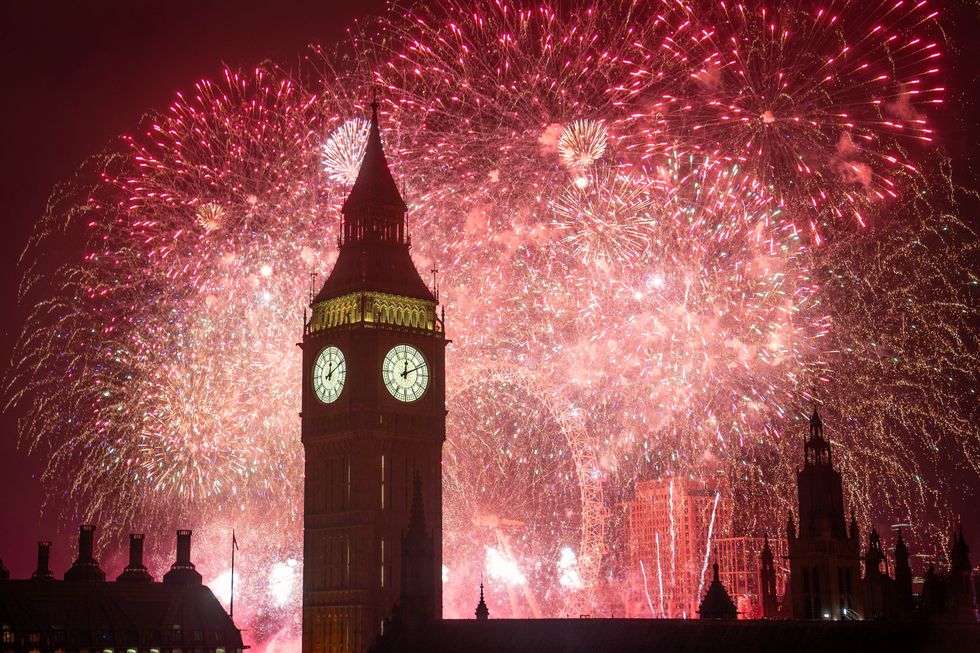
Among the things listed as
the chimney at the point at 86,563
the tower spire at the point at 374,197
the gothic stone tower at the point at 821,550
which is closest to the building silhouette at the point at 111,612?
the chimney at the point at 86,563

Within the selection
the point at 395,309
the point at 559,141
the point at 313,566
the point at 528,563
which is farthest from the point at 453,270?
the point at 528,563

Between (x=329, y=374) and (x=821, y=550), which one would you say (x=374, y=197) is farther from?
(x=821, y=550)

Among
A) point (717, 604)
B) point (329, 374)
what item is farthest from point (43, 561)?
point (717, 604)

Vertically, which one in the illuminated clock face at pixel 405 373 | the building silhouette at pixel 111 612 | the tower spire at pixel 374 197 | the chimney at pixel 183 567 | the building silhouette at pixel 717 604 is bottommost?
the building silhouette at pixel 717 604

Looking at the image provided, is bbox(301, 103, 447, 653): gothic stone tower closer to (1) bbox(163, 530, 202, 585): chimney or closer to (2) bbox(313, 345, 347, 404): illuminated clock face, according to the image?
(2) bbox(313, 345, 347, 404): illuminated clock face

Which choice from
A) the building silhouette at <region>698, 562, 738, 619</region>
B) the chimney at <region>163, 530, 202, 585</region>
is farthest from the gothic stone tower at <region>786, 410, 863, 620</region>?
the chimney at <region>163, 530, 202, 585</region>

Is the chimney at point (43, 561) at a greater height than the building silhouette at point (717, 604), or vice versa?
the chimney at point (43, 561)

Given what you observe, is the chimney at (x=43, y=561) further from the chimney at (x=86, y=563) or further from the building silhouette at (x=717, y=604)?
the building silhouette at (x=717, y=604)
